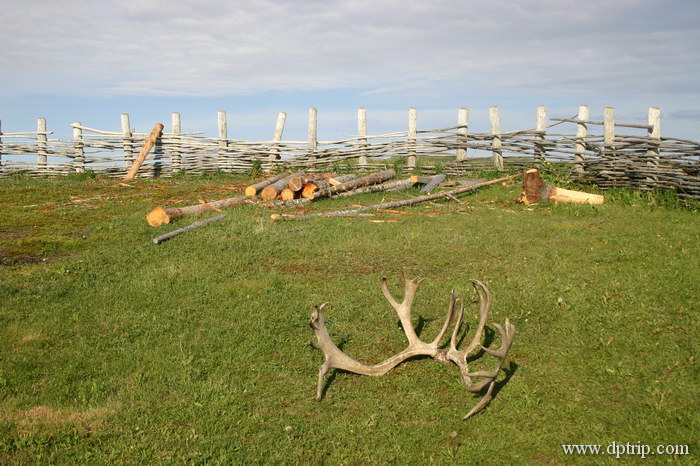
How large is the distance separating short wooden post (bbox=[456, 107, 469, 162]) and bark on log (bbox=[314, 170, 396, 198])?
3.18 metres

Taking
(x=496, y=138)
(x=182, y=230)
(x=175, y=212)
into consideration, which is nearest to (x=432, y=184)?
(x=496, y=138)

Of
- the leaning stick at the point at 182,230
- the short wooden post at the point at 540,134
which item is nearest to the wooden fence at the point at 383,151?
the short wooden post at the point at 540,134

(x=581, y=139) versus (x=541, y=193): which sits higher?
(x=581, y=139)

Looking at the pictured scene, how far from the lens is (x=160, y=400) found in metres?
4.70

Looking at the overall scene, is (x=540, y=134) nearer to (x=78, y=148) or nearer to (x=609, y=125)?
(x=609, y=125)

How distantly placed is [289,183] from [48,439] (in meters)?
10.4

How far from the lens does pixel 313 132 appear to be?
65.9 feet

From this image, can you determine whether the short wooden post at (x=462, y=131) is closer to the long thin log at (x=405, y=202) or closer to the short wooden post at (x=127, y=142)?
the long thin log at (x=405, y=202)

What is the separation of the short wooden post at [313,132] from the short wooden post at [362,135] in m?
1.50

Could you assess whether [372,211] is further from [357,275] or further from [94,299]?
A: [94,299]

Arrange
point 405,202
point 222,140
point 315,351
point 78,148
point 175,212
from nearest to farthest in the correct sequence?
point 315,351 → point 175,212 → point 405,202 → point 222,140 → point 78,148

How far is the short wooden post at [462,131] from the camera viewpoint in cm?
1884

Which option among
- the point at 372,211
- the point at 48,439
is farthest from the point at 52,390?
the point at 372,211

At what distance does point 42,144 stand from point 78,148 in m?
1.79
